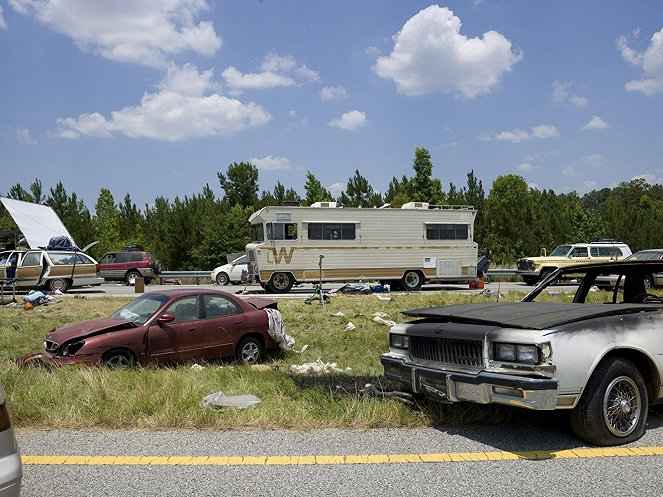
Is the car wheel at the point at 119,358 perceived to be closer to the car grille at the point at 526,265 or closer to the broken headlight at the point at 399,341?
the broken headlight at the point at 399,341

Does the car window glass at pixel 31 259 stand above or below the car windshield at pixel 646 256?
above

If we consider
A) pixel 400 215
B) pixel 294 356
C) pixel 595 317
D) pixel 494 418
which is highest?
pixel 400 215

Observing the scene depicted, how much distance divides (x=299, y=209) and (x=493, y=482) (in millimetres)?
19867

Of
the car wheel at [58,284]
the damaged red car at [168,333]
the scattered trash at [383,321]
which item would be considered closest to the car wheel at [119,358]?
the damaged red car at [168,333]

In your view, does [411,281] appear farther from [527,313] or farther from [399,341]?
[527,313]

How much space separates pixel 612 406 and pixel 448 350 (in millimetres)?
1360

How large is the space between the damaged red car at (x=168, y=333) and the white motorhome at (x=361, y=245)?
34.4ft

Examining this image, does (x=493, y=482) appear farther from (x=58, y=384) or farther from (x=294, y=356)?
(x=294, y=356)

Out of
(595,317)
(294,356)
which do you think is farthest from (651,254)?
(595,317)

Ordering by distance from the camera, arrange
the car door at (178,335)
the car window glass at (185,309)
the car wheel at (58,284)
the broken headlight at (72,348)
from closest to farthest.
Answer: the broken headlight at (72,348) → the car door at (178,335) → the car window glass at (185,309) → the car wheel at (58,284)

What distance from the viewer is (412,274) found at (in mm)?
25156

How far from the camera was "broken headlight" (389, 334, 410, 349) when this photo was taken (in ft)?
19.7

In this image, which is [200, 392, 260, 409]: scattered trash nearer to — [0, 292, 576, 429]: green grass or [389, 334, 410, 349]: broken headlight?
[0, 292, 576, 429]: green grass

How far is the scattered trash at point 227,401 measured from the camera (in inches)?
231
